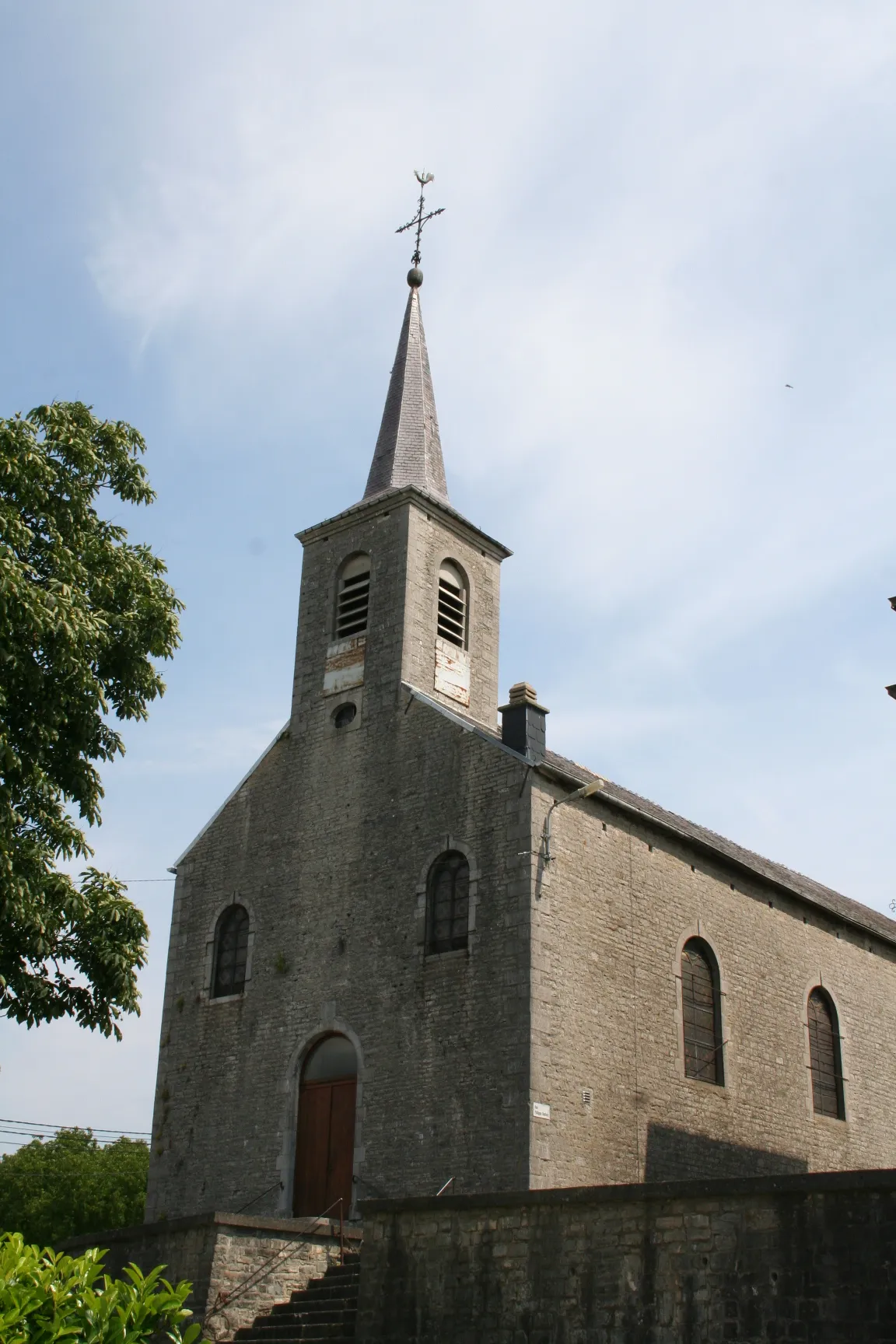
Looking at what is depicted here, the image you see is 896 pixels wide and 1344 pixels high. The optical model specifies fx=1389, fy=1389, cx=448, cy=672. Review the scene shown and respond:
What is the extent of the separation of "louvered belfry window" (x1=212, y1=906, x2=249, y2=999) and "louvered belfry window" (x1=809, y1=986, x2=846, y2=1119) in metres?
9.54

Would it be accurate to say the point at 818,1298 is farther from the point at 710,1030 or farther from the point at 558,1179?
the point at 710,1030

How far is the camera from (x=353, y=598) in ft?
75.3

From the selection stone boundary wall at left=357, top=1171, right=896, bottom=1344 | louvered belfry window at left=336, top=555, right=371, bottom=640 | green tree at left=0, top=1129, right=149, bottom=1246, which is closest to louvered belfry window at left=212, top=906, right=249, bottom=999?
louvered belfry window at left=336, top=555, right=371, bottom=640

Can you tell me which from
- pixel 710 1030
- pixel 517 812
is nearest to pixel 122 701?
pixel 517 812

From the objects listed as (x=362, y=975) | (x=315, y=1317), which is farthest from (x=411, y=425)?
(x=315, y=1317)

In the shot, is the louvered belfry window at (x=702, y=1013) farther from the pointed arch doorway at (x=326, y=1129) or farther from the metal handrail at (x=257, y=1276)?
the metal handrail at (x=257, y=1276)

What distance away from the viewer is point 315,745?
2216cm

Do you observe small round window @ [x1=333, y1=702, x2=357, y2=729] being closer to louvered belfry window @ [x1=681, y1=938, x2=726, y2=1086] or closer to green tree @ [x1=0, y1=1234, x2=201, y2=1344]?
louvered belfry window @ [x1=681, y1=938, x2=726, y2=1086]

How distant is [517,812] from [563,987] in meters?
2.38

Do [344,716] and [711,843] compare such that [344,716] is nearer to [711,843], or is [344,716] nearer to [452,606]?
[452,606]

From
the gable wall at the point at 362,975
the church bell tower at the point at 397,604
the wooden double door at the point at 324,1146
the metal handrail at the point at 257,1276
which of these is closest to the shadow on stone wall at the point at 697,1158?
the gable wall at the point at 362,975

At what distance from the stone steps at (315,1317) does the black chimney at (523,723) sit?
23.7ft

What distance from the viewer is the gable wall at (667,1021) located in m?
17.9

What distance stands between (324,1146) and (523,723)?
652 cm
